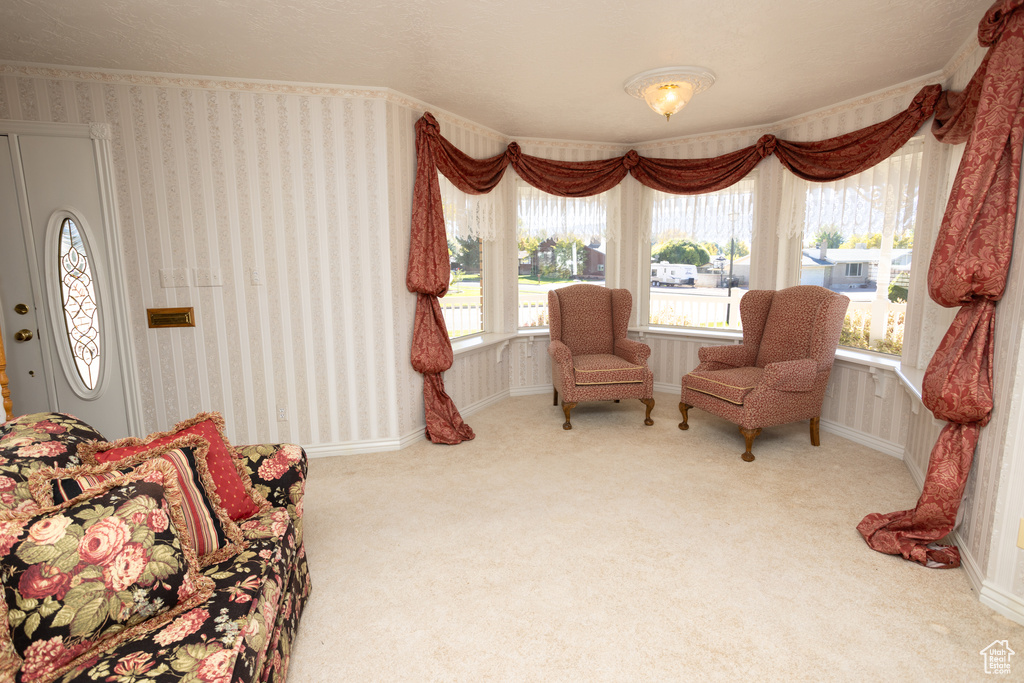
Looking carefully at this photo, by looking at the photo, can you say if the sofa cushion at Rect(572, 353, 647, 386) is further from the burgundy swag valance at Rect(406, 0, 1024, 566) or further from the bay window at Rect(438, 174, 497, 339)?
the bay window at Rect(438, 174, 497, 339)

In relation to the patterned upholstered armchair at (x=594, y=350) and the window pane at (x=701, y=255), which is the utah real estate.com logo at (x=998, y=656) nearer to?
the patterned upholstered armchair at (x=594, y=350)

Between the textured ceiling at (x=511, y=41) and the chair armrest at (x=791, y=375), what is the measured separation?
1.85m

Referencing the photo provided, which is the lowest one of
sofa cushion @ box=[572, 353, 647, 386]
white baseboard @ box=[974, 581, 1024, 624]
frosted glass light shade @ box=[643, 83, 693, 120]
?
white baseboard @ box=[974, 581, 1024, 624]

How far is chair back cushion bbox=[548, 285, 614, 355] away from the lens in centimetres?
479

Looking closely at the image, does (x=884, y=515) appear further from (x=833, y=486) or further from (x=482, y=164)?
(x=482, y=164)

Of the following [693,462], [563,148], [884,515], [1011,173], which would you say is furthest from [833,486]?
[563,148]

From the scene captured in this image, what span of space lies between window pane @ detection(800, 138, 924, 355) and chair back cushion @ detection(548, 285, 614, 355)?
5.47 feet

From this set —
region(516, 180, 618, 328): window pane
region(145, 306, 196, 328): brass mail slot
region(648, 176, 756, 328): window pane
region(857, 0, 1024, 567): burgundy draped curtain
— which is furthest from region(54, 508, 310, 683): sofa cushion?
region(648, 176, 756, 328): window pane

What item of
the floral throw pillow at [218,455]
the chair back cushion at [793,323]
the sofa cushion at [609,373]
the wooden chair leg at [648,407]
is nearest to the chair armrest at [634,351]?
the sofa cushion at [609,373]

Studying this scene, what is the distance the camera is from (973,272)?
2.09 m

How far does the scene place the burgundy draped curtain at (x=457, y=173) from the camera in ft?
11.6

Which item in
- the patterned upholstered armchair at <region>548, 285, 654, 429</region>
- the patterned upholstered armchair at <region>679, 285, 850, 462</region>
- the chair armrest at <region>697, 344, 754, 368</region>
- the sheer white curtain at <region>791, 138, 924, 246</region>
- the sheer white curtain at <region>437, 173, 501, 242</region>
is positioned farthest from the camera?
the sheer white curtain at <region>437, 173, 501, 242</region>

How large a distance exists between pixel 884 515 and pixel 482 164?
12.1 feet

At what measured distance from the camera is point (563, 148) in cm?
511
